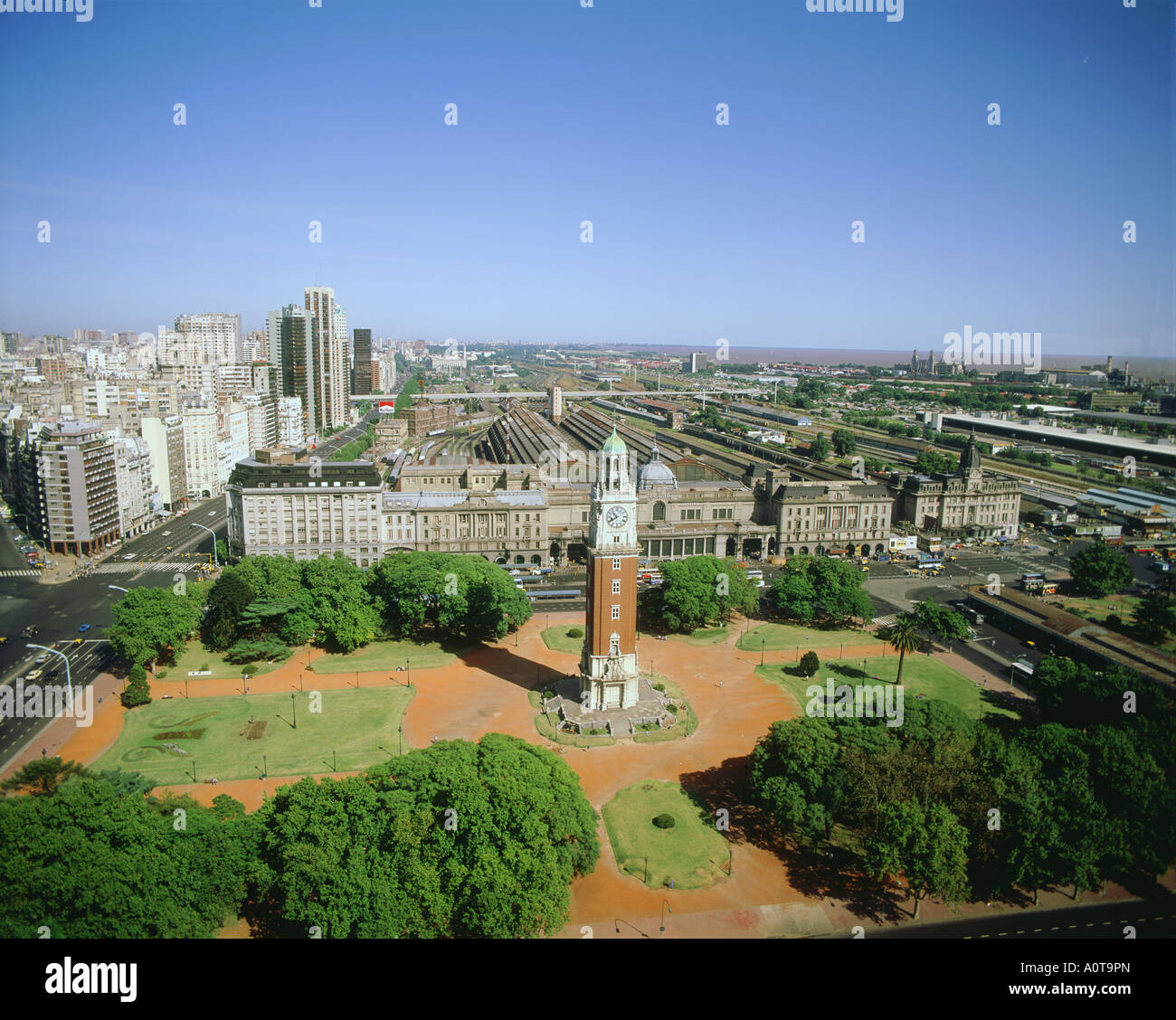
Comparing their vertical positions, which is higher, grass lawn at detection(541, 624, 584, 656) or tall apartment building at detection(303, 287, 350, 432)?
tall apartment building at detection(303, 287, 350, 432)

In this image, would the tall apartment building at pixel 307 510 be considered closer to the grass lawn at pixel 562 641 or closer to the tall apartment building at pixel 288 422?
the grass lawn at pixel 562 641

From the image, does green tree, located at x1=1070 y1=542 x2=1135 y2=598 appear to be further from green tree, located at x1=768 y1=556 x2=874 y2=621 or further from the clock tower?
the clock tower

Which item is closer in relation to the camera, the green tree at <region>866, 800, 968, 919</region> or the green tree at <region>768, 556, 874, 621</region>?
the green tree at <region>866, 800, 968, 919</region>

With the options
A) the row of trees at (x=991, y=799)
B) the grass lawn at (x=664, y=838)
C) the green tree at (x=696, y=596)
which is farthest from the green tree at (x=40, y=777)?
the green tree at (x=696, y=596)

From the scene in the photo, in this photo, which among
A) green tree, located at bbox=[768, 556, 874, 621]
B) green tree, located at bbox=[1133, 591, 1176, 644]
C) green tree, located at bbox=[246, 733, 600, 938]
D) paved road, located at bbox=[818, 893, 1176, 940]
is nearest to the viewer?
green tree, located at bbox=[246, 733, 600, 938]

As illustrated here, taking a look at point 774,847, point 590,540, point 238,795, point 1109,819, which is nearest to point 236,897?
point 238,795

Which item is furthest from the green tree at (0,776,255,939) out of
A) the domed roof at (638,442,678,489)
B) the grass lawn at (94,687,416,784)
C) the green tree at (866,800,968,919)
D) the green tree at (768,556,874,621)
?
the domed roof at (638,442,678,489)

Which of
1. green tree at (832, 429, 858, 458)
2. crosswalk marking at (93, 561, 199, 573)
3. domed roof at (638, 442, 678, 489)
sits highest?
green tree at (832, 429, 858, 458)
